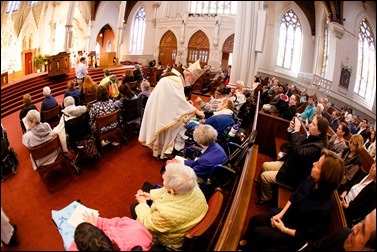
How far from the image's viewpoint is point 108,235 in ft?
4.89

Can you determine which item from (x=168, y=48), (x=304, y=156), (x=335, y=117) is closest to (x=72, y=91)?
(x=168, y=48)

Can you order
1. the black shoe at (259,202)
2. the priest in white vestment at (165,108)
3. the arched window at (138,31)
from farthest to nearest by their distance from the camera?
the black shoe at (259,202), the priest in white vestment at (165,108), the arched window at (138,31)

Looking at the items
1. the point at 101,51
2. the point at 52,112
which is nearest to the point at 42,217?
the point at 52,112

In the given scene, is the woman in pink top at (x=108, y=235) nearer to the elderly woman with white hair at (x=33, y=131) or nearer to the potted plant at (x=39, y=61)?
the elderly woman with white hair at (x=33, y=131)

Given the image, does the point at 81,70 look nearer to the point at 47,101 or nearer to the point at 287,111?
the point at 47,101

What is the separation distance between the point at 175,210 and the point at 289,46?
5.32 feet

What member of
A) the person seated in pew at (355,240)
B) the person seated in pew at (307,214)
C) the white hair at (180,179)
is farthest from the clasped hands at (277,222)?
the white hair at (180,179)

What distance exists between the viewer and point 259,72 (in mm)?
2309

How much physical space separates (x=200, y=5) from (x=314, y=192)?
187cm

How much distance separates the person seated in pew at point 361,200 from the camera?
107 inches

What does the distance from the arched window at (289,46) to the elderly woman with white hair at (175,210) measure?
1200 millimetres

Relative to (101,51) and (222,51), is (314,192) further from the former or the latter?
(101,51)

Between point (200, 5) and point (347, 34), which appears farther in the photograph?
point (200, 5)

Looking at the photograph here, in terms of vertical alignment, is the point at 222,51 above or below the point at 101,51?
above
